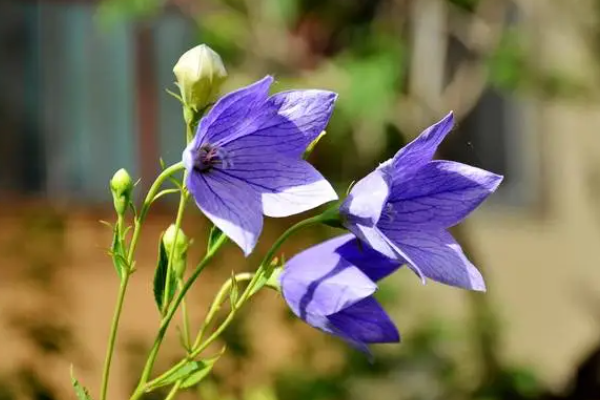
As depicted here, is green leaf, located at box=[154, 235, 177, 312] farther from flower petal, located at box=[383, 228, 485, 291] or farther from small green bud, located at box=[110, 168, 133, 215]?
flower petal, located at box=[383, 228, 485, 291]

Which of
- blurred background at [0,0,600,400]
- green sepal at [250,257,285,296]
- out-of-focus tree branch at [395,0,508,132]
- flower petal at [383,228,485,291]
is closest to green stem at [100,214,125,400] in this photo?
green sepal at [250,257,285,296]

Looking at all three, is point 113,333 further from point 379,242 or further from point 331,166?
point 331,166

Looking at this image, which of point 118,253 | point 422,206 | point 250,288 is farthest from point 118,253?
point 422,206

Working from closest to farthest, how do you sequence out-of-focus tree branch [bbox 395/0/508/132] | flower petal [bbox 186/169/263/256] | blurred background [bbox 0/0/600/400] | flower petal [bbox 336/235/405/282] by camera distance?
flower petal [bbox 186/169/263/256], flower petal [bbox 336/235/405/282], blurred background [bbox 0/0/600/400], out-of-focus tree branch [bbox 395/0/508/132]

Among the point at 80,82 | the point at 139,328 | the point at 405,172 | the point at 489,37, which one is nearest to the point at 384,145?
the point at 489,37

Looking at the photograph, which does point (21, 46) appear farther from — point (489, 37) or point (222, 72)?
point (222, 72)
